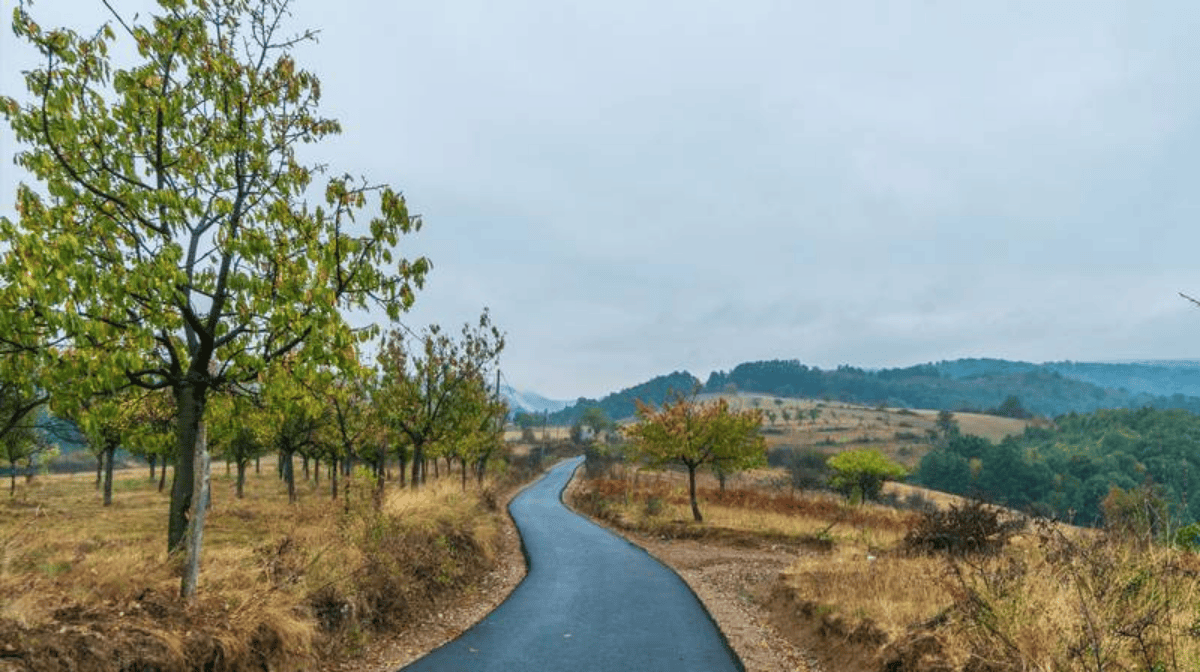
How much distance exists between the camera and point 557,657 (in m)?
9.27

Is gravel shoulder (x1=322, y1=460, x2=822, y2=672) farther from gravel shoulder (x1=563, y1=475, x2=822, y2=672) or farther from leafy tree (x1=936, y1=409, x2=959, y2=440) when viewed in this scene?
leafy tree (x1=936, y1=409, x2=959, y2=440)

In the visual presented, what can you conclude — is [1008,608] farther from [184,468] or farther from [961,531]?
[184,468]

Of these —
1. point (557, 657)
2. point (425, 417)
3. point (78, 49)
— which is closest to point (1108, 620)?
point (557, 657)

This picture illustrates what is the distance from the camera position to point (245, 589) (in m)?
7.96

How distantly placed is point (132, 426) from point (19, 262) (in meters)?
5.50

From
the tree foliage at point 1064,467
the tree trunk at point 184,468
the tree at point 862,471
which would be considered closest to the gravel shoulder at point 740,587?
the tree trunk at point 184,468

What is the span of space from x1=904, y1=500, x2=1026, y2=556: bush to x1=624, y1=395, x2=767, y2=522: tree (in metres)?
11.7

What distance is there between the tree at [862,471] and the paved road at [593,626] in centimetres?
3548

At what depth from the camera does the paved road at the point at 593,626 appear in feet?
29.9

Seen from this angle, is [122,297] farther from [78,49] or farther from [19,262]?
[78,49]

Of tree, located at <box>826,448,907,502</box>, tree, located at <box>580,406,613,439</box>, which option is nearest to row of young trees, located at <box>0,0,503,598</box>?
tree, located at <box>826,448,907,502</box>

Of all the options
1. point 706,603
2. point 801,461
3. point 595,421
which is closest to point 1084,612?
point 706,603

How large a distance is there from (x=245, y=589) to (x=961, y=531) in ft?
48.9

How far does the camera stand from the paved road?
29.9 ft
